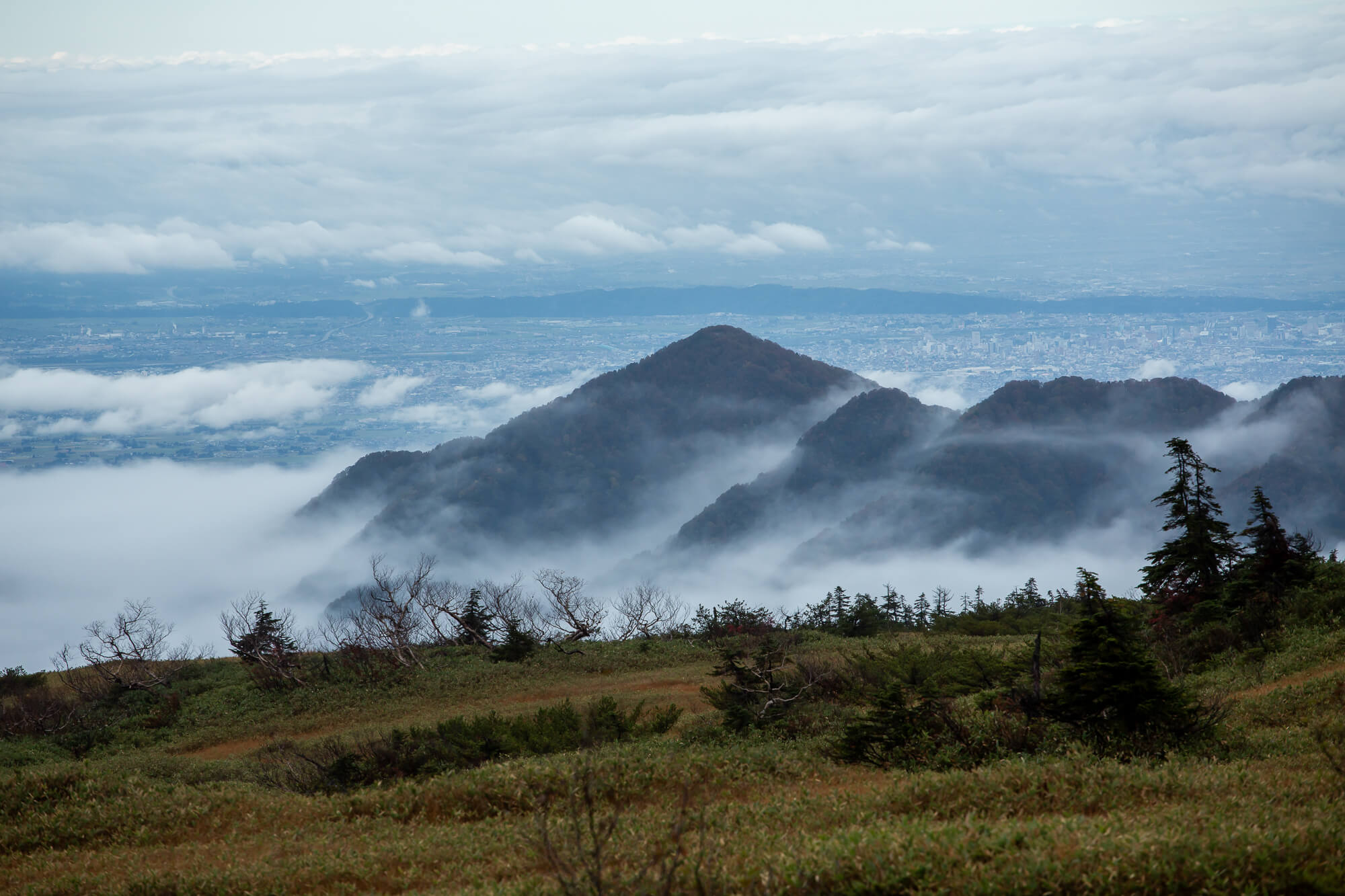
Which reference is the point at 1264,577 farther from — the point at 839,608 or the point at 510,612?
the point at 510,612

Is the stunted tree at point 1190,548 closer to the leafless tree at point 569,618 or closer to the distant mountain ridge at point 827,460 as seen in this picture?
the leafless tree at point 569,618

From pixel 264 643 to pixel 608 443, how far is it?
144m

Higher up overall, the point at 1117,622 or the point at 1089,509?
the point at 1117,622

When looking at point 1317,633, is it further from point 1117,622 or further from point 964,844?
point 964,844

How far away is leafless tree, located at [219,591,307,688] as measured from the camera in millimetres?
33031

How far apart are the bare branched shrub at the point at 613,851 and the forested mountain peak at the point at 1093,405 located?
137 meters

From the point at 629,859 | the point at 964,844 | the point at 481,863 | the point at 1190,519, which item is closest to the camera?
the point at 964,844

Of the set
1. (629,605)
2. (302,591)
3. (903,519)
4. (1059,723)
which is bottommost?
(302,591)

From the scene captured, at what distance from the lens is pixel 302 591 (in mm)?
155375

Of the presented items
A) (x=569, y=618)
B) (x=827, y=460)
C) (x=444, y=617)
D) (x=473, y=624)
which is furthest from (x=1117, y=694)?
(x=827, y=460)

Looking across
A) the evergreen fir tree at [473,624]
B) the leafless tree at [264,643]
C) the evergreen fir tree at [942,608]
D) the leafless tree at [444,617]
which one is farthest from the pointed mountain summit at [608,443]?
the evergreen fir tree at [473,624]

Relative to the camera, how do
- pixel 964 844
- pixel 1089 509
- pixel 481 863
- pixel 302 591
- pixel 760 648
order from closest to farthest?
pixel 964 844, pixel 481 863, pixel 760 648, pixel 1089 509, pixel 302 591

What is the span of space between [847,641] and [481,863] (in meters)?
25.9

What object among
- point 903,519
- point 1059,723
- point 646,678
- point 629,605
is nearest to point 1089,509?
point 903,519
